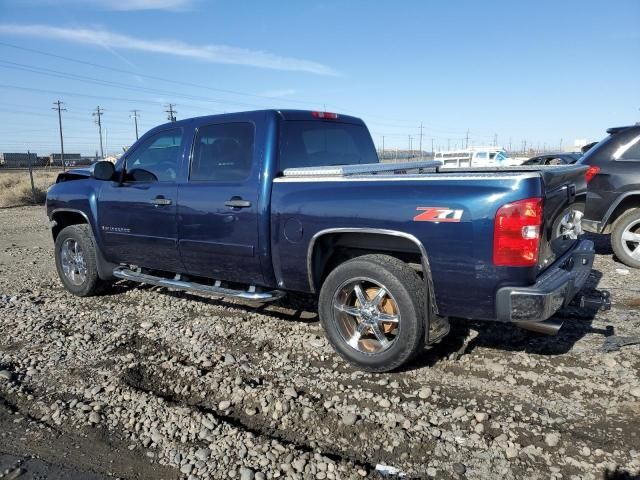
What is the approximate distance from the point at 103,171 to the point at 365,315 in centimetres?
316

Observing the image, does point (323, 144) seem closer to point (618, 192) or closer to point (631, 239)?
point (618, 192)

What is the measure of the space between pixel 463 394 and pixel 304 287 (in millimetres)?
1437

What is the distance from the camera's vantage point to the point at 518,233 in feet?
9.77

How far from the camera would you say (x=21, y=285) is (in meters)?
6.51

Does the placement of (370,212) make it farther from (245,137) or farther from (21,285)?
(21,285)

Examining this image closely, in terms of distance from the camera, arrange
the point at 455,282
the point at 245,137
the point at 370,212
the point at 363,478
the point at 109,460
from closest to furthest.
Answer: the point at 363,478
the point at 109,460
the point at 455,282
the point at 370,212
the point at 245,137

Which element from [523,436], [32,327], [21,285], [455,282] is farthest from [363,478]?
[21,285]

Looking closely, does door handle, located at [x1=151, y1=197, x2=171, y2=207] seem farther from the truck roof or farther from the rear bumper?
the rear bumper

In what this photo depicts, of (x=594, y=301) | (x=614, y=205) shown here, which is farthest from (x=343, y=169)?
(x=614, y=205)

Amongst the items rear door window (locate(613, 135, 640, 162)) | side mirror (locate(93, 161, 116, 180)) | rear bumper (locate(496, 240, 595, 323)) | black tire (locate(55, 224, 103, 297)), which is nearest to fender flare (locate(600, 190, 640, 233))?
rear door window (locate(613, 135, 640, 162))

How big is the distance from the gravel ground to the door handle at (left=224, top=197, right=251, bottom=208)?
1.21 m

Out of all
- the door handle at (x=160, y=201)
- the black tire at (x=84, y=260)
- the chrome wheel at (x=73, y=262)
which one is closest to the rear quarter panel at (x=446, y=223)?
the door handle at (x=160, y=201)

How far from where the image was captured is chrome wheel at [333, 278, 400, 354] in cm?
363

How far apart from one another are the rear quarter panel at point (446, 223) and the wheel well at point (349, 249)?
16cm
